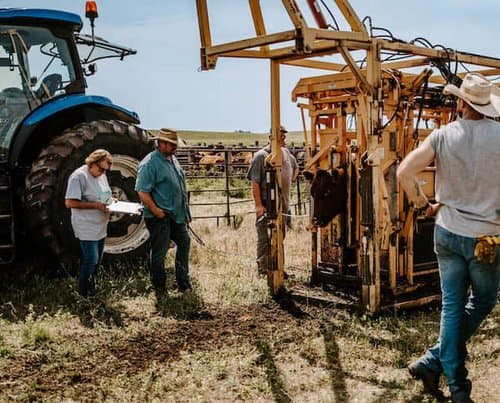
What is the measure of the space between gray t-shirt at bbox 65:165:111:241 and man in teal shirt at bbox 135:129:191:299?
523 mm

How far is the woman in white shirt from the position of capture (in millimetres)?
5948

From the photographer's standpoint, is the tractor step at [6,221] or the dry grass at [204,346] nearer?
the dry grass at [204,346]

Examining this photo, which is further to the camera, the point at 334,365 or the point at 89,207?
the point at 89,207

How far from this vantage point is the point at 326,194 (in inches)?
251

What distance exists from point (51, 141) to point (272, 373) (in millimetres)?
3642

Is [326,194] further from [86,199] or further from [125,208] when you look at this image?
[86,199]

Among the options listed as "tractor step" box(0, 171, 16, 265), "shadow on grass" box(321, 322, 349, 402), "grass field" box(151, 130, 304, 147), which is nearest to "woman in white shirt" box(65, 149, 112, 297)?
"tractor step" box(0, 171, 16, 265)

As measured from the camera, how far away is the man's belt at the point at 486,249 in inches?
143

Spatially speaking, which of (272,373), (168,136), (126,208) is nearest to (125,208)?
(126,208)

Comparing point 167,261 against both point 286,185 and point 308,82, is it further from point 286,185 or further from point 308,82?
point 308,82

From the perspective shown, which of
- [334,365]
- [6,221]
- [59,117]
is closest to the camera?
[334,365]

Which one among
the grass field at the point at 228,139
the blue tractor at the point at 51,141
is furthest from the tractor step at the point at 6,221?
the grass field at the point at 228,139

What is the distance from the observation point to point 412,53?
5895 mm

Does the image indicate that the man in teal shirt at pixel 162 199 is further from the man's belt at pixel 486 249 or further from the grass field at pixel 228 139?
the grass field at pixel 228 139
